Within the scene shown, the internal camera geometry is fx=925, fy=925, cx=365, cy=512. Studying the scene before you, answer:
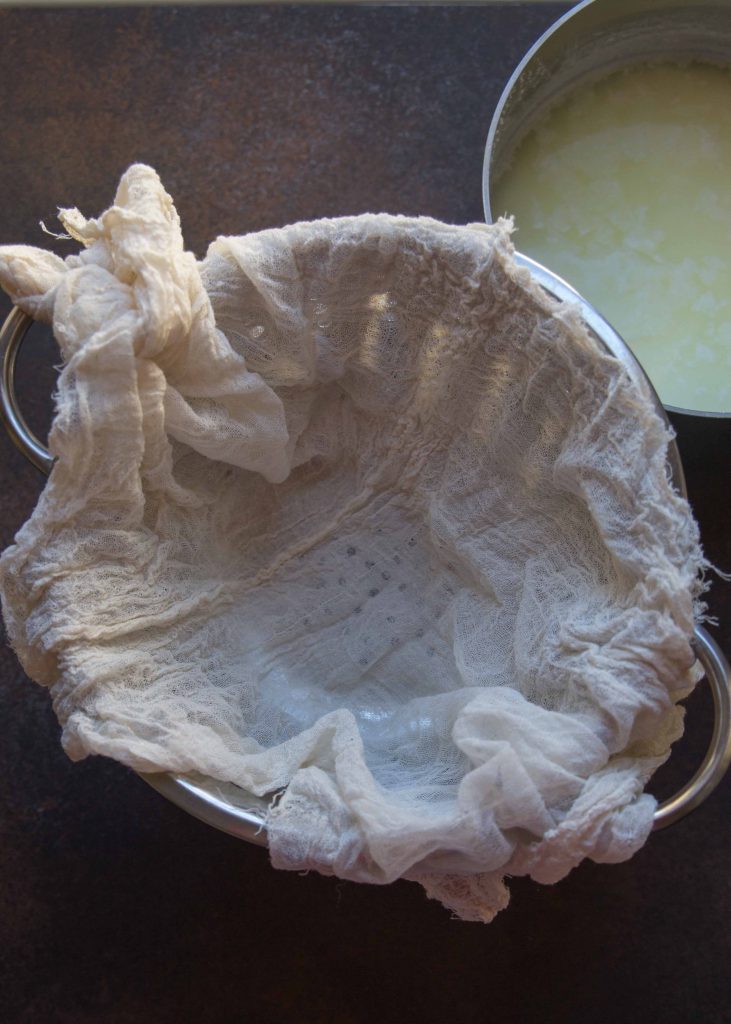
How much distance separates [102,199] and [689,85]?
0.54 metres

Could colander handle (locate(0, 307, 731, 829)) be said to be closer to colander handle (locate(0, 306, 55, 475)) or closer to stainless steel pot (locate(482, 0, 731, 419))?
colander handle (locate(0, 306, 55, 475))

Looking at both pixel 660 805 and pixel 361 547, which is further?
pixel 361 547

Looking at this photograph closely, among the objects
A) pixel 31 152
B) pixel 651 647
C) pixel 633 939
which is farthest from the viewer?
pixel 31 152

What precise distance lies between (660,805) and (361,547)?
308 mm

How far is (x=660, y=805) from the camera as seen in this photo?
517 mm

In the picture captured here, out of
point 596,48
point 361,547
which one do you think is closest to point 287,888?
point 361,547

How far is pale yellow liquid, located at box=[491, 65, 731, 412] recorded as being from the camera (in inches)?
29.6

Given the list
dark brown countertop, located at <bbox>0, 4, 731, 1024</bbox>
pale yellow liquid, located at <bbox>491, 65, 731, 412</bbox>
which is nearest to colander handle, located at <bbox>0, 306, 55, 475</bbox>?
dark brown countertop, located at <bbox>0, 4, 731, 1024</bbox>

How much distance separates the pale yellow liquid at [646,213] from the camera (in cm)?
75

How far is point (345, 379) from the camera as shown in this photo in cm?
68

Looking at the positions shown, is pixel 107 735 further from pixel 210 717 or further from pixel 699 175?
pixel 699 175

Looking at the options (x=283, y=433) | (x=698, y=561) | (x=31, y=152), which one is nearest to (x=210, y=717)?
(x=283, y=433)

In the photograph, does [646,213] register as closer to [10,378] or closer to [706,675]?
[706,675]

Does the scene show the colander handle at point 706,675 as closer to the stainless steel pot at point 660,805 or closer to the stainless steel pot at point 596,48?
the stainless steel pot at point 660,805
